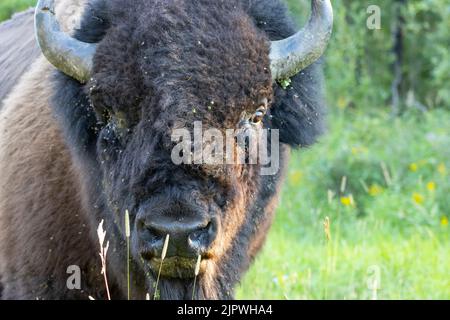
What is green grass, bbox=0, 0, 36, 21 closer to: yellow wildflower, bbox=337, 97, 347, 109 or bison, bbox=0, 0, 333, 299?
yellow wildflower, bbox=337, 97, 347, 109

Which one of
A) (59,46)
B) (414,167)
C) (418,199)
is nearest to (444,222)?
(418,199)

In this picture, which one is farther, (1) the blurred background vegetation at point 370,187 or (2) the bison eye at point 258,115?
(1) the blurred background vegetation at point 370,187

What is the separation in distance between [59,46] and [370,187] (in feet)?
19.6

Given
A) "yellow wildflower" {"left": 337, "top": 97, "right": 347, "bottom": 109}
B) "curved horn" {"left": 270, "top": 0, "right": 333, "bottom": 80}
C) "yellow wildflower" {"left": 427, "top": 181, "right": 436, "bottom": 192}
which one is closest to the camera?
"curved horn" {"left": 270, "top": 0, "right": 333, "bottom": 80}

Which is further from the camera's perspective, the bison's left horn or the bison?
the bison's left horn

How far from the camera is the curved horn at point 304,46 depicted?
470 centimetres

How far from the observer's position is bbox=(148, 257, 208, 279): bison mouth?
4.12m

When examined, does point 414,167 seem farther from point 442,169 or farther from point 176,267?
point 176,267

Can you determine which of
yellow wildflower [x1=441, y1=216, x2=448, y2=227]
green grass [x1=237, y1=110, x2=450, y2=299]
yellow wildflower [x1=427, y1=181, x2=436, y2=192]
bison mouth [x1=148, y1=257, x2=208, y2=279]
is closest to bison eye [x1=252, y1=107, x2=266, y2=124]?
bison mouth [x1=148, y1=257, x2=208, y2=279]

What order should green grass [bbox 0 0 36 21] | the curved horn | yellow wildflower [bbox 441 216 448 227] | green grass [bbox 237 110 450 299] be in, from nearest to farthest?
1. the curved horn
2. green grass [bbox 237 110 450 299]
3. yellow wildflower [bbox 441 216 448 227]
4. green grass [bbox 0 0 36 21]

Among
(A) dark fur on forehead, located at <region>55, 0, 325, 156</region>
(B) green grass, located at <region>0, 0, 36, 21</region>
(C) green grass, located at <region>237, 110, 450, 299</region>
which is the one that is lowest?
(C) green grass, located at <region>237, 110, 450, 299</region>

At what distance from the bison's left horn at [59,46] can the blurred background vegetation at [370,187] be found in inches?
62.7

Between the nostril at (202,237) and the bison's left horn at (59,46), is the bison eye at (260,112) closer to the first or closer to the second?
the nostril at (202,237)

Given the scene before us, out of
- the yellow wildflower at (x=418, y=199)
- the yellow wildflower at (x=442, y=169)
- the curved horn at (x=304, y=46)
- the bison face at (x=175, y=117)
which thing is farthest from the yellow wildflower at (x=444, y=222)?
the bison face at (x=175, y=117)
